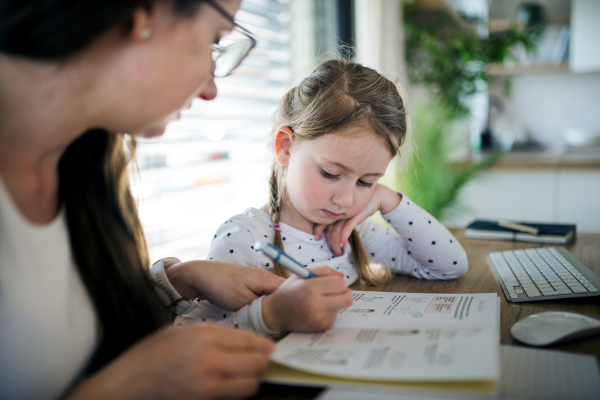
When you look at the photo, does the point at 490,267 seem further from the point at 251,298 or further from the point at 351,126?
the point at 251,298

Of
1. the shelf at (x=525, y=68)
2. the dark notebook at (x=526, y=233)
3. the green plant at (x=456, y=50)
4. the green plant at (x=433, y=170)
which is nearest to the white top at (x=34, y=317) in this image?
the dark notebook at (x=526, y=233)

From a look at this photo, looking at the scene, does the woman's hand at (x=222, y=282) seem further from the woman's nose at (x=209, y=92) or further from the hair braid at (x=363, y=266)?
the hair braid at (x=363, y=266)

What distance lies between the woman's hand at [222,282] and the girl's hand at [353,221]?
14.4 inches

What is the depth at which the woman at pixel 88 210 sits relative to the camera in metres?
0.47

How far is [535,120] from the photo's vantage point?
12.7 feet

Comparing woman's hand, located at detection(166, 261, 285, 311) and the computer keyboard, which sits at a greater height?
woman's hand, located at detection(166, 261, 285, 311)

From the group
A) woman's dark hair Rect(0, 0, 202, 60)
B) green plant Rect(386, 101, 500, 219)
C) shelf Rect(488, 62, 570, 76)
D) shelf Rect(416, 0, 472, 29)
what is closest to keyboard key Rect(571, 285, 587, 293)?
woman's dark hair Rect(0, 0, 202, 60)

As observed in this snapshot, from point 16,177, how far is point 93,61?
17cm

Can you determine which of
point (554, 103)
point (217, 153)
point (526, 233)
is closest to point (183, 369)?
point (526, 233)

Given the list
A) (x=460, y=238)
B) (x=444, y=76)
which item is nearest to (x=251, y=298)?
(x=460, y=238)

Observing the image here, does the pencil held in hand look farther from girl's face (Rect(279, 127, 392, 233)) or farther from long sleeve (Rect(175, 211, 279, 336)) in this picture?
girl's face (Rect(279, 127, 392, 233))

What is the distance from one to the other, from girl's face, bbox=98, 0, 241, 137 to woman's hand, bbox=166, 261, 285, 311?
0.89 ft

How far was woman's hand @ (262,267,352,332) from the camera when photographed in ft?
2.14

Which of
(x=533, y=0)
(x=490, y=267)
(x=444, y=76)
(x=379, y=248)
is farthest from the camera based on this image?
(x=533, y=0)
